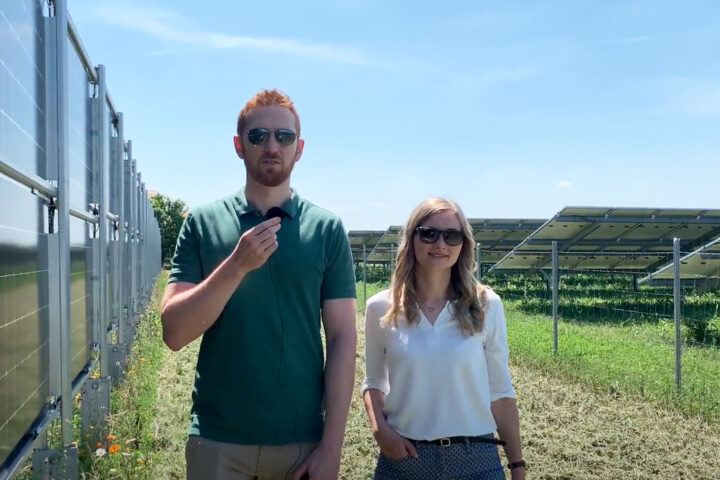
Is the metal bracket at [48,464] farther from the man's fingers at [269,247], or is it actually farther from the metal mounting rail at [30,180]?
the man's fingers at [269,247]

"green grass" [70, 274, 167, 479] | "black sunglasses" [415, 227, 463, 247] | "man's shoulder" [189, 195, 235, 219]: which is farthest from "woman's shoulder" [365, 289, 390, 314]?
"green grass" [70, 274, 167, 479]

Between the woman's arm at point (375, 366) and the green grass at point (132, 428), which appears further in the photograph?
the green grass at point (132, 428)

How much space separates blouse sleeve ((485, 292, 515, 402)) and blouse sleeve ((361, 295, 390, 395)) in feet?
1.22

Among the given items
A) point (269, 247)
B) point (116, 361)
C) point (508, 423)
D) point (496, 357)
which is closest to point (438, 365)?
point (496, 357)

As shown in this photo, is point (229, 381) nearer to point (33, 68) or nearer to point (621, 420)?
point (33, 68)

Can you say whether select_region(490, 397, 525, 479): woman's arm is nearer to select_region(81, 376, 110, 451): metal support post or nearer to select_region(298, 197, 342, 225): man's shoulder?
select_region(298, 197, 342, 225): man's shoulder

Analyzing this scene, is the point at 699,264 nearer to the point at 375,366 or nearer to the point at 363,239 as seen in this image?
the point at 375,366

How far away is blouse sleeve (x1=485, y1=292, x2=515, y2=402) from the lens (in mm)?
2734

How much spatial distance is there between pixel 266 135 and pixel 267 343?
0.54 m

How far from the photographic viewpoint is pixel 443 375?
263cm

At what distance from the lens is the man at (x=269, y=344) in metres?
2.00

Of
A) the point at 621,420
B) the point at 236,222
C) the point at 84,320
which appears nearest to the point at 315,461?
the point at 236,222

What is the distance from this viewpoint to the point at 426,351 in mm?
2656

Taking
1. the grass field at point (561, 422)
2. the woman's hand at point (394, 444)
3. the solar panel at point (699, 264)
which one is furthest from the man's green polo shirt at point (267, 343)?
the solar panel at point (699, 264)
